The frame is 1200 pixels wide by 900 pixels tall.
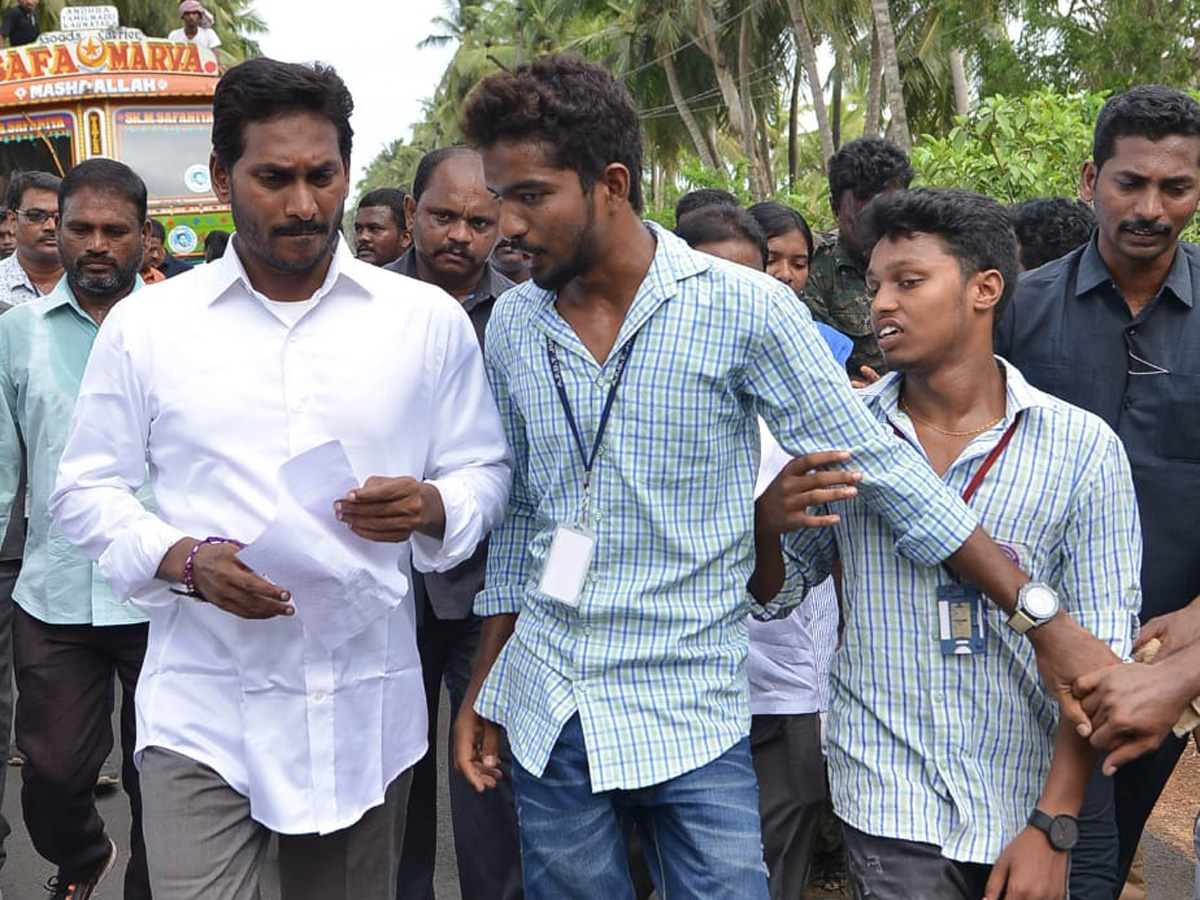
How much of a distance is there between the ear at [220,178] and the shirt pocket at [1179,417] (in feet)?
7.04

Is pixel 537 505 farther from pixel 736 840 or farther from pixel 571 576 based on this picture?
pixel 736 840

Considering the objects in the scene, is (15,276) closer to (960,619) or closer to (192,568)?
(192,568)

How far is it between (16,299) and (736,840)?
227 inches

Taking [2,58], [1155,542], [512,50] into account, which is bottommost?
[1155,542]

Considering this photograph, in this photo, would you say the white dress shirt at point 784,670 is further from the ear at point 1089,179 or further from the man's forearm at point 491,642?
the ear at point 1089,179

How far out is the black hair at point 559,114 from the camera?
9.17 ft

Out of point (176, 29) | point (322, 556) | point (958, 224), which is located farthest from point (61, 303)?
point (176, 29)

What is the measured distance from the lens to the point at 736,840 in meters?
2.77

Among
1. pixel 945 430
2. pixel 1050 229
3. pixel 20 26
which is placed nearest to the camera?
pixel 945 430

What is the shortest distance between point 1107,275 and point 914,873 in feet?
5.15

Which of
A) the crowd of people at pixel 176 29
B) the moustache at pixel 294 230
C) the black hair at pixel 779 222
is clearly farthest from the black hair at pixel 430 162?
the crowd of people at pixel 176 29

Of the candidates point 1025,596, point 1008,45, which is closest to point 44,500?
point 1025,596

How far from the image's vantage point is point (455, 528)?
300cm

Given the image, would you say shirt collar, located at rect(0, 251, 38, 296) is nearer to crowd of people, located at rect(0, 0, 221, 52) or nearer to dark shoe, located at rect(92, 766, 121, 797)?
dark shoe, located at rect(92, 766, 121, 797)
